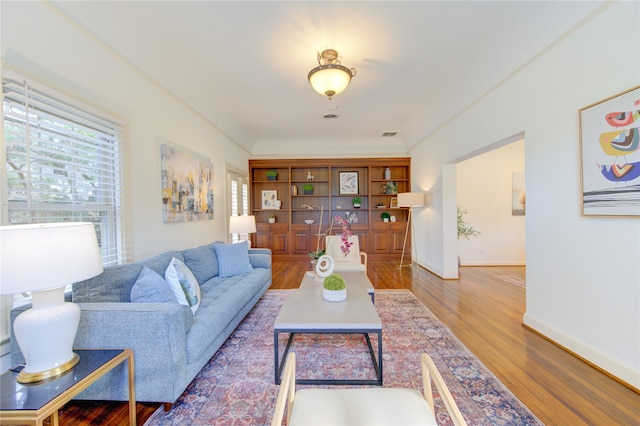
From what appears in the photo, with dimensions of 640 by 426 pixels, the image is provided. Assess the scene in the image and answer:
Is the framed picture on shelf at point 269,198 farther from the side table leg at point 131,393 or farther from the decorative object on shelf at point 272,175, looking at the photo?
the side table leg at point 131,393

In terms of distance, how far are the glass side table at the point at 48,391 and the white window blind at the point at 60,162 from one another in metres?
1.00

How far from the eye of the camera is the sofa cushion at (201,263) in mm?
2822

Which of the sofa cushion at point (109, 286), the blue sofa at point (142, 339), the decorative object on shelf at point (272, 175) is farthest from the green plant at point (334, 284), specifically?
the decorative object on shelf at point (272, 175)

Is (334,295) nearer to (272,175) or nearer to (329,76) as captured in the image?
(329,76)

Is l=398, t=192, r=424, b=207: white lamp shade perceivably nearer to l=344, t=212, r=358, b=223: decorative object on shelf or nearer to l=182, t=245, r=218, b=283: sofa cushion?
l=344, t=212, r=358, b=223: decorative object on shelf

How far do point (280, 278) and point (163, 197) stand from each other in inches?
100.0

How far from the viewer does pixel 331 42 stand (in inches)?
98.6

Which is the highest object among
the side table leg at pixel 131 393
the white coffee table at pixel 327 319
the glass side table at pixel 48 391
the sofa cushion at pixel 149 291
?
the sofa cushion at pixel 149 291

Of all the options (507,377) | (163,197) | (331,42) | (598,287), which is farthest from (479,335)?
(163,197)

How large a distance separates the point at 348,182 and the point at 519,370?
5.09 m

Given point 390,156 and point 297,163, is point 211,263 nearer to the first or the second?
point 297,163

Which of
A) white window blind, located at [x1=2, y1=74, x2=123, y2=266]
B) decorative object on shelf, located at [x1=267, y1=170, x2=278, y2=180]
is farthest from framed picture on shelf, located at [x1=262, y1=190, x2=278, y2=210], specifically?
white window blind, located at [x1=2, y1=74, x2=123, y2=266]

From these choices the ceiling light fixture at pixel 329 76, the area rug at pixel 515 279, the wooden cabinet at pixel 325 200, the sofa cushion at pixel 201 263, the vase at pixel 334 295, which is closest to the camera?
the vase at pixel 334 295

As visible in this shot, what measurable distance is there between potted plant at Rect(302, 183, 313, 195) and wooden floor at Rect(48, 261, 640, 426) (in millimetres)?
3591
